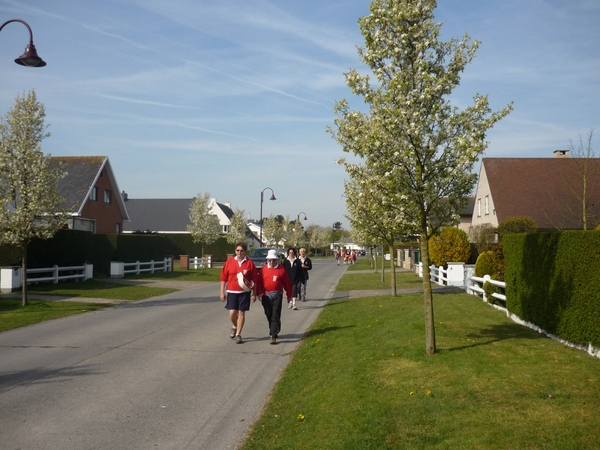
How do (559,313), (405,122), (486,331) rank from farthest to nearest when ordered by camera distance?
(486,331)
(559,313)
(405,122)

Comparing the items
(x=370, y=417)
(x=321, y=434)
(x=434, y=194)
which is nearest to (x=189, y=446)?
(x=321, y=434)

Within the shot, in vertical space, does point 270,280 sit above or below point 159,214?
below

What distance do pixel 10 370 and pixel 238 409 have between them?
13.4 feet

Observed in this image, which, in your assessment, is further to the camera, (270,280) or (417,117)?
(270,280)

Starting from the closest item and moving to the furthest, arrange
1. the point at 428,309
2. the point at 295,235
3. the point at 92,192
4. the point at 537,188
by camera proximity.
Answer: the point at 428,309
the point at 537,188
the point at 92,192
the point at 295,235

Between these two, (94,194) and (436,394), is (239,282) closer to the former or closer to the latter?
(436,394)

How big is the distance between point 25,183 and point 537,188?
30.3m

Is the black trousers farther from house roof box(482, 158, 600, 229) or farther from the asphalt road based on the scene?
house roof box(482, 158, 600, 229)

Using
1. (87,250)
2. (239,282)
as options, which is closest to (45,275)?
(87,250)

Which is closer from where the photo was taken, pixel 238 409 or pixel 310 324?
pixel 238 409

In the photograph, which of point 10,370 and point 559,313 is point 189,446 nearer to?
point 10,370

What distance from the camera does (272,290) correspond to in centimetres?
1152

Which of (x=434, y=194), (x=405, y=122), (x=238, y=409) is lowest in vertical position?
(x=238, y=409)

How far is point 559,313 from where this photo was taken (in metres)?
9.76
